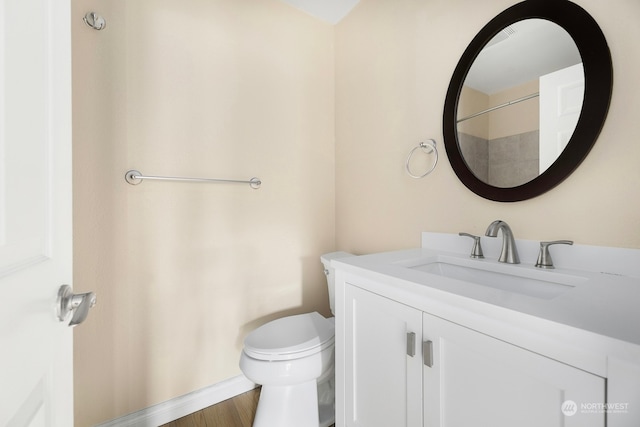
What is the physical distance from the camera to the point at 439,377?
0.65 meters

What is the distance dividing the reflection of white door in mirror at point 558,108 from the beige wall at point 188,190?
1.18 metres

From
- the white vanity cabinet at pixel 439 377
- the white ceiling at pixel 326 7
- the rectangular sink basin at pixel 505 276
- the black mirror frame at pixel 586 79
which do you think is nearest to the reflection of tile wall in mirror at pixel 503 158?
the black mirror frame at pixel 586 79

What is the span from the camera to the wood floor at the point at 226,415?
1289mm

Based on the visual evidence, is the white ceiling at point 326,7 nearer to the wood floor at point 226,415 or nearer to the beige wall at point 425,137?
the beige wall at point 425,137

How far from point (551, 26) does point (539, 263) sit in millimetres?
797

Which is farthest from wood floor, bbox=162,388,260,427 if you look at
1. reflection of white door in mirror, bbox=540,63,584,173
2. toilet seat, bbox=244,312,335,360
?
reflection of white door in mirror, bbox=540,63,584,173

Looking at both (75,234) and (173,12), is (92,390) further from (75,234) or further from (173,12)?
(173,12)

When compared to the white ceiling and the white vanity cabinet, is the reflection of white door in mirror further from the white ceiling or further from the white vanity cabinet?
the white ceiling

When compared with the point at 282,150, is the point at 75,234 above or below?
below
